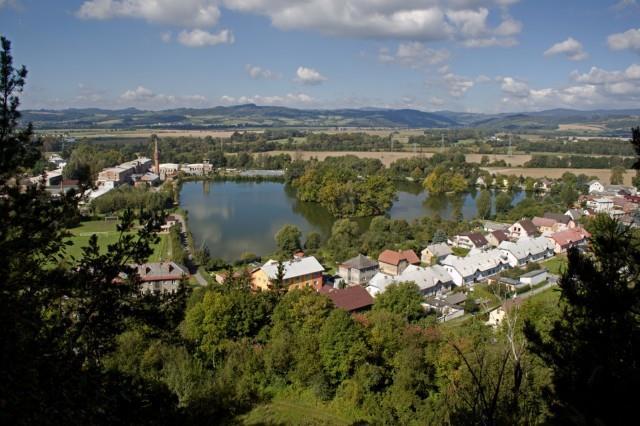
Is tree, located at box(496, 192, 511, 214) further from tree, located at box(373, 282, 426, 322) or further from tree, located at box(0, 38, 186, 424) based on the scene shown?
tree, located at box(0, 38, 186, 424)

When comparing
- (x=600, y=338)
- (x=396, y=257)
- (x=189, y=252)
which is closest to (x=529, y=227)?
(x=396, y=257)

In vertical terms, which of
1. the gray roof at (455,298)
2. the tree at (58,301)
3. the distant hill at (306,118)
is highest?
A: the distant hill at (306,118)

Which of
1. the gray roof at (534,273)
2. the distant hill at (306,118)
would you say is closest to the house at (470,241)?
the gray roof at (534,273)

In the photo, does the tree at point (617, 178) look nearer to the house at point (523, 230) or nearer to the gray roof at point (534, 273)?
the house at point (523, 230)

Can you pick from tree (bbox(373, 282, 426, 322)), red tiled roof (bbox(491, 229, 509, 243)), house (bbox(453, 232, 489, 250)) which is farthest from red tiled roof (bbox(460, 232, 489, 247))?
tree (bbox(373, 282, 426, 322))

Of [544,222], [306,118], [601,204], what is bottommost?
[544,222]

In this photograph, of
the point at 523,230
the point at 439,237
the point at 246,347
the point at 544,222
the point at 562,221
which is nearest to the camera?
the point at 246,347

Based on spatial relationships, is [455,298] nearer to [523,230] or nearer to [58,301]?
[523,230]
